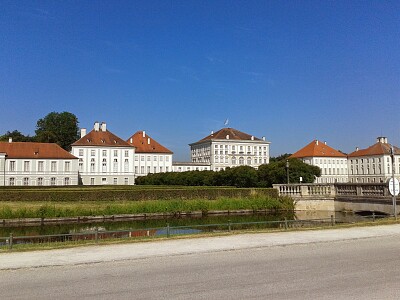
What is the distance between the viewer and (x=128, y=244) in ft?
41.9

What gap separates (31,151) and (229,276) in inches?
2434

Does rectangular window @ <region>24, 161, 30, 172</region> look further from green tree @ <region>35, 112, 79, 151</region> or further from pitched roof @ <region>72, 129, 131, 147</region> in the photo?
green tree @ <region>35, 112, 79, 151</region>

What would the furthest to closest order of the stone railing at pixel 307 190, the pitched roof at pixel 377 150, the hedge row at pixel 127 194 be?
the pitched roof at pixel 377 150 < the stone railing at pixel 307 190 < the hedge row at pixel 127 194

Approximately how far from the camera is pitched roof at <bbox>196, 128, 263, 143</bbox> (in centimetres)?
10656

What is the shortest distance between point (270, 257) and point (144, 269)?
341cm

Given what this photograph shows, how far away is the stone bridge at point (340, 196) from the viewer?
30241mm

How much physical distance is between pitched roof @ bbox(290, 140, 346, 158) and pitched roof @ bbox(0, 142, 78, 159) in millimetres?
59161

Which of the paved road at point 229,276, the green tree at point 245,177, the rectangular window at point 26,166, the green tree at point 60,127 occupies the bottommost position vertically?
the paved road at point 229,276

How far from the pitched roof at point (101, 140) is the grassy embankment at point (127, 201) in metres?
41.7

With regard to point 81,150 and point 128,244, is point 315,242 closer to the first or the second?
point 128,244

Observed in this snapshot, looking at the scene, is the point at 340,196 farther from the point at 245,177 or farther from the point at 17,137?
the point at 17,137

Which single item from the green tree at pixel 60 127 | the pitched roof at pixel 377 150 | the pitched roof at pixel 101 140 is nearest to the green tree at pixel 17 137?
the green tree at pixel 60 127

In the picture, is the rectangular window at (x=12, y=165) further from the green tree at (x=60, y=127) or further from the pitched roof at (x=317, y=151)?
the pitched roof at (x=317, y=151)

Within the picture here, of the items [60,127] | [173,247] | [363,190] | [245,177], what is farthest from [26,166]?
[173,247]
